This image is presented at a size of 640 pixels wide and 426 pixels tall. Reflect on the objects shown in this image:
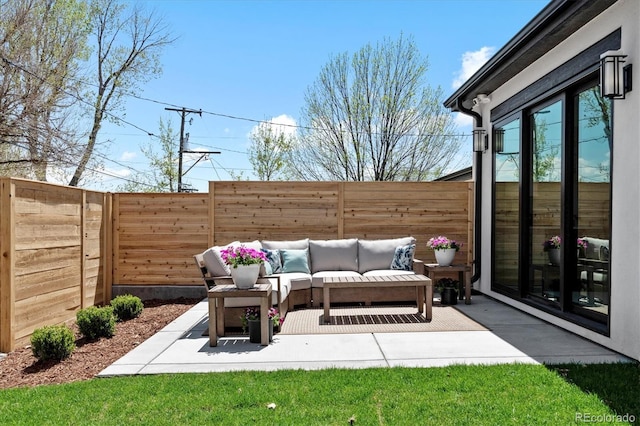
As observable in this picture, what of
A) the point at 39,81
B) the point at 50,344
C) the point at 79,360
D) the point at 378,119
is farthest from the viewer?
the point at 378,119

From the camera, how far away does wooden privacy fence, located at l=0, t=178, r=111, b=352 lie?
15.3ft

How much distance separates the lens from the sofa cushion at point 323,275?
6.82m

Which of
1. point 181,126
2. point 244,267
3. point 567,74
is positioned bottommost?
point 244,267

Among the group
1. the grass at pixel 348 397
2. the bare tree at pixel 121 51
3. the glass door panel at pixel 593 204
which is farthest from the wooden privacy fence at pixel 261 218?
the bare tree at pixel 121 51

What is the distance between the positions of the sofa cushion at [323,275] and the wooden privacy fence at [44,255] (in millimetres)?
3285

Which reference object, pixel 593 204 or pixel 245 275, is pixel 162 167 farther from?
pixel 593 204

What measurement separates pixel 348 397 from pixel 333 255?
4.23 meters

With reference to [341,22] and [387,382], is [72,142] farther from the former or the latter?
[387,382]

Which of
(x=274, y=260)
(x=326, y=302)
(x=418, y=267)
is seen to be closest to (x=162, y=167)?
(x=274, y=260)

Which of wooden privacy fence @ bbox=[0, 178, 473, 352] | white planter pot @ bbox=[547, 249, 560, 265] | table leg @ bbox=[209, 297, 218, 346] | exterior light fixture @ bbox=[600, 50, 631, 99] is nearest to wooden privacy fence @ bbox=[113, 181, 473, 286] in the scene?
wooden privacy fence @ bbox=[0, 178, 473, 352]

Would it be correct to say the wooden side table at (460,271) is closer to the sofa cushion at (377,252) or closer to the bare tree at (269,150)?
the sofa cushion at (377,252)

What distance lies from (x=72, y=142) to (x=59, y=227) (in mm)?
5269

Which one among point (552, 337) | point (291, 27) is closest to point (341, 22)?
point (291, 27)

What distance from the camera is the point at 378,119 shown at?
46.3 ft
